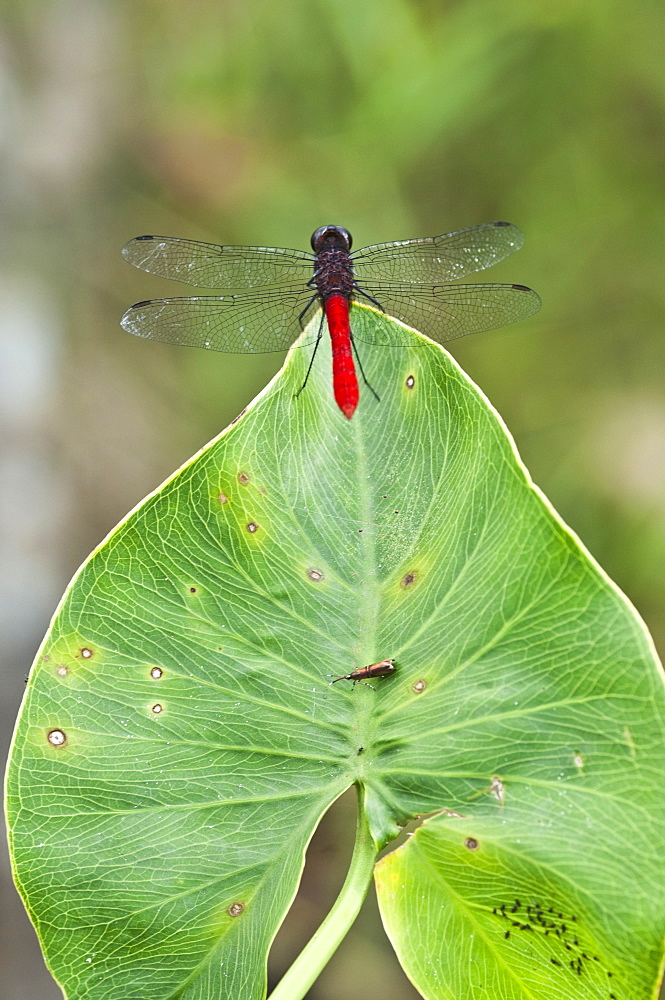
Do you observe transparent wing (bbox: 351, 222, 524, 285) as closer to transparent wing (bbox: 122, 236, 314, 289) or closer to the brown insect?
transparent wing (bbox: 122, 236, 314, 289)

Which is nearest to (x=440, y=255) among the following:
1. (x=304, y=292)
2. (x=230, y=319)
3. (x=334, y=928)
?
(x=304, y=292)

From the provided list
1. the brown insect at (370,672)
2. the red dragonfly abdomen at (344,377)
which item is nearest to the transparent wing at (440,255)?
the red dragonfly abdomen at (344,377)

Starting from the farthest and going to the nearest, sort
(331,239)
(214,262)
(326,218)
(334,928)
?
(326,218) < (214,262) < (331,239) < (334,928)

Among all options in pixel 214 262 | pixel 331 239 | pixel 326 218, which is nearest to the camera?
pixel 331 239

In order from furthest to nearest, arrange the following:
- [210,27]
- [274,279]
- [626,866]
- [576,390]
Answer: [210,27] < [576,390] < [274,279] < [626,866]

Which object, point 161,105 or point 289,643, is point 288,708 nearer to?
point 289,643

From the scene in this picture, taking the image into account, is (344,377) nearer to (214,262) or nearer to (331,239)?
(331,239)

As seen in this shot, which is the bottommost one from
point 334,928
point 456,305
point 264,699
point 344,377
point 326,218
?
point 334,928

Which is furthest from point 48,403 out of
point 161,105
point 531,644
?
point 531,644
